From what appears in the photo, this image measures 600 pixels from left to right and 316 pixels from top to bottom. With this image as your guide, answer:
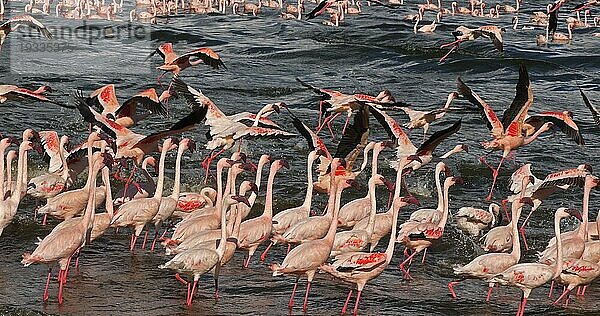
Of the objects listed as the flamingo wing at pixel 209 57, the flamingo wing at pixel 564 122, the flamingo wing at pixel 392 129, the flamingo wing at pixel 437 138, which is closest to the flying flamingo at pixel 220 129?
the flamingo wing at pixel 392 129

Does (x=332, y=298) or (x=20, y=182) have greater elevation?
(x=20, y=182)

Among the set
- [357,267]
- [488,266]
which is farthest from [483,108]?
[357,267]

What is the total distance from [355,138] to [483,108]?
6.08ft

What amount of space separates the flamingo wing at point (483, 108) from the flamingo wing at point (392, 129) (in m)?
0.92

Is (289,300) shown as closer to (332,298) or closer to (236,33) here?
(332,298)

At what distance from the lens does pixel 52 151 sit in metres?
11.8

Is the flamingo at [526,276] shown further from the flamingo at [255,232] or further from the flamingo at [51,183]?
the flamingo at [51,183]

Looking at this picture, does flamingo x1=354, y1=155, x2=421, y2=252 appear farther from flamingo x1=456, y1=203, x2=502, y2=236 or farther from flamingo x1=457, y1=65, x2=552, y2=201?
flamingo x1=457, y1=65, x2=552, y2=201

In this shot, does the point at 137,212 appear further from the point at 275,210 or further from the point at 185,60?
the point at 185,60

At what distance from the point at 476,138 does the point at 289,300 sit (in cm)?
787

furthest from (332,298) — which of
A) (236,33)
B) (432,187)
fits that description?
(236,33)

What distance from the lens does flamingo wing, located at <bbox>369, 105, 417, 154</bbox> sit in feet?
40.4

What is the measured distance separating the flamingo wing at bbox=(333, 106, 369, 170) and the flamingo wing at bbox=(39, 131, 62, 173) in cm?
301

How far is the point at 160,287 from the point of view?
360 inches
